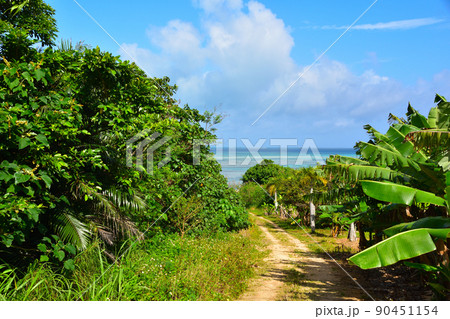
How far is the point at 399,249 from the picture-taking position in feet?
13.0

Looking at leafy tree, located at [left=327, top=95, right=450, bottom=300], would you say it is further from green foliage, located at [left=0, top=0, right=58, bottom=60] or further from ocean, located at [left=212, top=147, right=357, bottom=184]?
green foliage, located at [left=0, top=0, right=58, bottom=60]

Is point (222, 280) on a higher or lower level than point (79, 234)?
lower

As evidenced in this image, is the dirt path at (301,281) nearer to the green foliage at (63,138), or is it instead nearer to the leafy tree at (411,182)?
the leafy tree at (411,182)

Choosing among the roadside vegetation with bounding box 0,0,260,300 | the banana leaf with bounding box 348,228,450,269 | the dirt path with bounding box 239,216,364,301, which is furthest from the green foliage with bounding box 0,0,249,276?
the banana leaf with bounding box 348,228,450,269

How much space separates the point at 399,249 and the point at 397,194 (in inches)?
38.1

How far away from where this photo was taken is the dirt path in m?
6.73

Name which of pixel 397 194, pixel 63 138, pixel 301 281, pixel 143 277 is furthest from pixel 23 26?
pixel 301 281

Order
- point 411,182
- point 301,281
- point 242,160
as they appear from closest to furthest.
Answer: point 411,182 < point 301,281 < point 242,160

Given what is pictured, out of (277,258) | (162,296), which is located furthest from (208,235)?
(162,296)

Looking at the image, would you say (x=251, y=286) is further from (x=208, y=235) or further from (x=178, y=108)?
(x=178, y=108)

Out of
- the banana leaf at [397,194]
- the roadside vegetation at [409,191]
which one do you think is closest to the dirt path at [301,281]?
the roadside vegetation at [409,191]

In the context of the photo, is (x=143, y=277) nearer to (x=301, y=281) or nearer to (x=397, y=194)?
(x=301, y=281)
